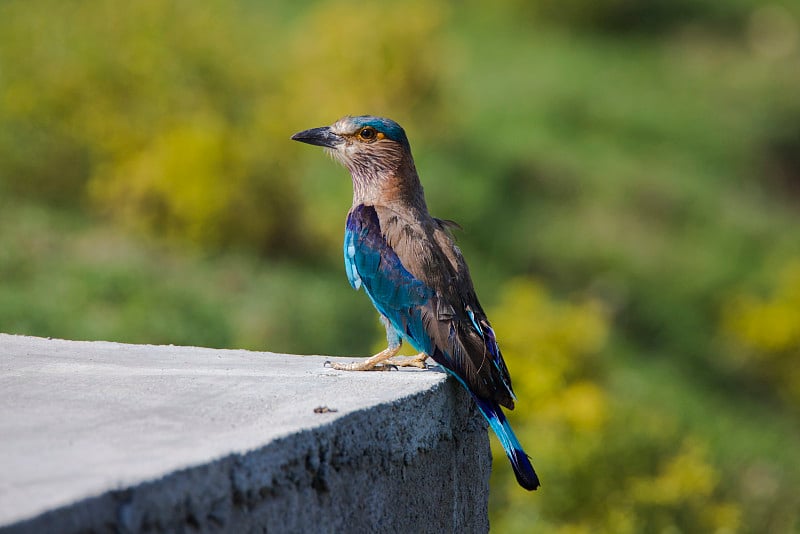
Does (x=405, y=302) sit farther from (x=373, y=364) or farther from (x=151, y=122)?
(x=151, y=122)

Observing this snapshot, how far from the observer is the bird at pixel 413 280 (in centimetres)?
289

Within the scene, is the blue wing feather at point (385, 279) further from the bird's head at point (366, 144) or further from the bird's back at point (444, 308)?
the bird's head at point (366, 144)

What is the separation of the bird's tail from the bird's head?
0.91 metres

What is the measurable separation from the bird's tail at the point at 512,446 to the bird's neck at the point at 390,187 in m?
0.81

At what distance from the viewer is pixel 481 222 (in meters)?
10.3

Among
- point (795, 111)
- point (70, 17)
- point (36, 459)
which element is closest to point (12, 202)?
point (70, 17)

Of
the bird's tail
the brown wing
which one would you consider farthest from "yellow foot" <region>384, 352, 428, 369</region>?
the bird's tail

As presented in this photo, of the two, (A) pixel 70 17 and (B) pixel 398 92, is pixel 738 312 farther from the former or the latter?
(A) pixel 70 17

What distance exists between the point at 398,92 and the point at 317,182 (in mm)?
1196

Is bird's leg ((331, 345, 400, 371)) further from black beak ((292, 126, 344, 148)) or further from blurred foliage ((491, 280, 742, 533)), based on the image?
blurred foliage ((491, 280, 742, 533))

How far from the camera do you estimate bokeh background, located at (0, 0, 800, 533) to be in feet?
20.4

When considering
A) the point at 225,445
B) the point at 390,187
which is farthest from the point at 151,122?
the point at 225,445

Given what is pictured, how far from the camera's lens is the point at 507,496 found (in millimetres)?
5738

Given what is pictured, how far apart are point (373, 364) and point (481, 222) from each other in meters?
Answer: 7.27
